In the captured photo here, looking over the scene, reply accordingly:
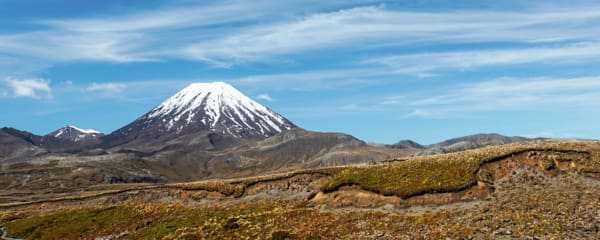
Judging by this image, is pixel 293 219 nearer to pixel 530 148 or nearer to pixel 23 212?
pixel 530 148

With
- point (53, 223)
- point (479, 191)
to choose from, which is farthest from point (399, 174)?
point (53, 223)

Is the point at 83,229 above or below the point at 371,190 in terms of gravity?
below

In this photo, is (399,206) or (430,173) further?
(430,173)

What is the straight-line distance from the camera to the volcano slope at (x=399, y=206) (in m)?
39.5

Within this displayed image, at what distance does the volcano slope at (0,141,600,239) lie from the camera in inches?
1555

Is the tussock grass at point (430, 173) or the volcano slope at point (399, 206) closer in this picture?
the volcano slope at point (399, 206)

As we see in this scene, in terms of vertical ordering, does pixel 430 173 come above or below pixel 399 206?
above

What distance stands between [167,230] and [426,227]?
2665 centimetres

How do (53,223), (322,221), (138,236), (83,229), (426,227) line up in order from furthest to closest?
(53,223), (83,229), (138,236), (322,221), (426,227)

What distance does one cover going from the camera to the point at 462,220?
40625 millimetres

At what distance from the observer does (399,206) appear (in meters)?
47.9

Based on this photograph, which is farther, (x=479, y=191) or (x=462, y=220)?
(x=479, y=191)

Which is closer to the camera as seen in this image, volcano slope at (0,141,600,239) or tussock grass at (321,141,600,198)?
volcano slope at (0,141,600,239)

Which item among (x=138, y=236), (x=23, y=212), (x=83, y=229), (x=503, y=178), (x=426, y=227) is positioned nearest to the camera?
(x=426, y=227)
